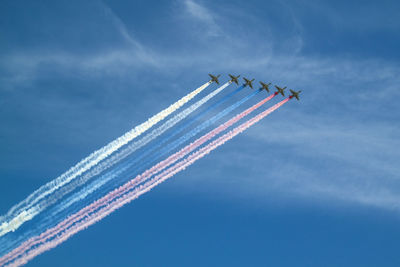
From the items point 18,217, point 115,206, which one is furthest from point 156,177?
point 18,217

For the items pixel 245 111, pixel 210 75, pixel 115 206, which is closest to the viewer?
pixel 115 206

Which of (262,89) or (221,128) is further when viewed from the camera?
(262,89)

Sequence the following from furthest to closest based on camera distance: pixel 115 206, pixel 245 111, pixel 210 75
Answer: pixel 210 75 → pixel 245 111 → pixel 115 206

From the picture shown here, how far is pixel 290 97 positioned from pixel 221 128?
54.8ft

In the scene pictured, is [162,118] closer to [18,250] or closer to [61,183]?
[61,183]

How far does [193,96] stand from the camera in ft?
258

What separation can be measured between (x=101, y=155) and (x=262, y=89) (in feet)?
113

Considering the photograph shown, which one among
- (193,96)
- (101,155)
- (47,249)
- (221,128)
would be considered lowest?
(47,249)

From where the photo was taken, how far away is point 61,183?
2867 inches

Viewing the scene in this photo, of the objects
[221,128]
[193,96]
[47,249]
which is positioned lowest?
[47,249]

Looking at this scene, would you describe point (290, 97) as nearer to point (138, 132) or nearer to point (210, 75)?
point (210, 75)

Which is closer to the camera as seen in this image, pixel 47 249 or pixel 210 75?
pixel 47 249

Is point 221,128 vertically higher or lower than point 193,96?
lower

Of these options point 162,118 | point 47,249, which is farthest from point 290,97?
point 47,249
